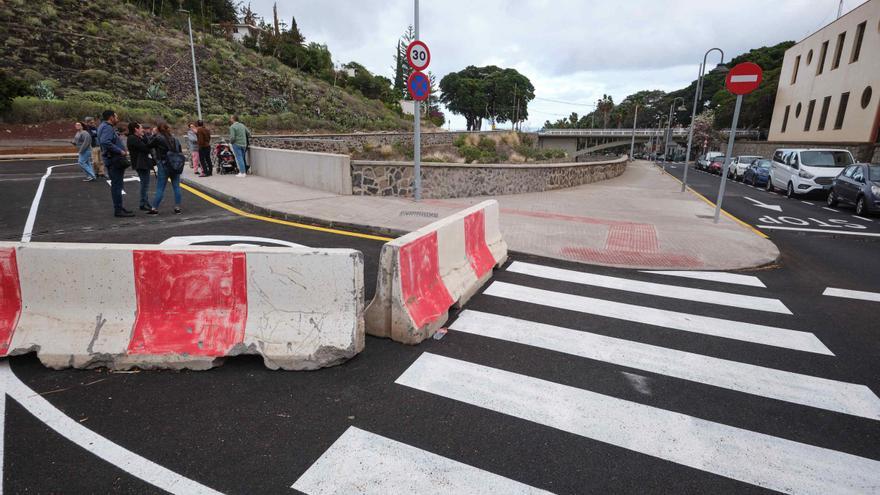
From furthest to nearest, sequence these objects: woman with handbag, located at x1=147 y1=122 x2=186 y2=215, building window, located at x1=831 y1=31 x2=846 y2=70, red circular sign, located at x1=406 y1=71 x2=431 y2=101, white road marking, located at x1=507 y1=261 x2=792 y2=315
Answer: building window, located at x1=831 y1=31 x2=846 y2=70, red circular sign, located at x1=406 y1=71 x2=431 y2=101, woman with handbag, located at x1=147 y1=122 x2=186 y2=215, white road marking, located at x1=507 y1=261 x2=792 y2=315

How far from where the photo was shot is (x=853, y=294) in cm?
598

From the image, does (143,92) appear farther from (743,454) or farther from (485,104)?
(485,104)

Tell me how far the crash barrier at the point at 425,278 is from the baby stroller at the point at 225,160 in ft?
42.8

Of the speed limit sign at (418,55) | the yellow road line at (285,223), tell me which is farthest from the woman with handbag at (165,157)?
the speed limit sign at (418,55)

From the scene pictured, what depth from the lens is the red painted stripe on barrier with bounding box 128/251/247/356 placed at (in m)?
3.66

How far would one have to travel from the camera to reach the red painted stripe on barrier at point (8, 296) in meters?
3.62

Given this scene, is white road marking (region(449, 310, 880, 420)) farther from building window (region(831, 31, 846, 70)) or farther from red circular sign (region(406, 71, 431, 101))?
building window (region(831, 31, 846, 70))

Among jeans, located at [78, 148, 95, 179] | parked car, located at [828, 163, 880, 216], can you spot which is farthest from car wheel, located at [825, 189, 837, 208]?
jeans, located at [78, 148, 95, 179]

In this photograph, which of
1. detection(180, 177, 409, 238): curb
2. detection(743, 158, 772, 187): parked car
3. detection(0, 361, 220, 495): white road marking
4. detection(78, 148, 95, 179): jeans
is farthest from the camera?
detection(743, 158, 772, 187): parked car

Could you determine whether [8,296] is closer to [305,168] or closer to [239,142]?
[305,168]

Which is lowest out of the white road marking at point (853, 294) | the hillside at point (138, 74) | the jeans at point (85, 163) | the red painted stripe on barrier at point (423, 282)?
the white road marking at point (853, 294)

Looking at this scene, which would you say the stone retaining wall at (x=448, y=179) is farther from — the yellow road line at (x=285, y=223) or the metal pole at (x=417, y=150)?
the yellow road line at (x=285, y=223)

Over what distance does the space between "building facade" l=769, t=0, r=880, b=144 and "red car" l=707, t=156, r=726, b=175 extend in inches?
256

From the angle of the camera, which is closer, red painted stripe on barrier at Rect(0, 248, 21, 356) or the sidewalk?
red painted stripe on barrier at Rect(0, 248, 21, 356)
